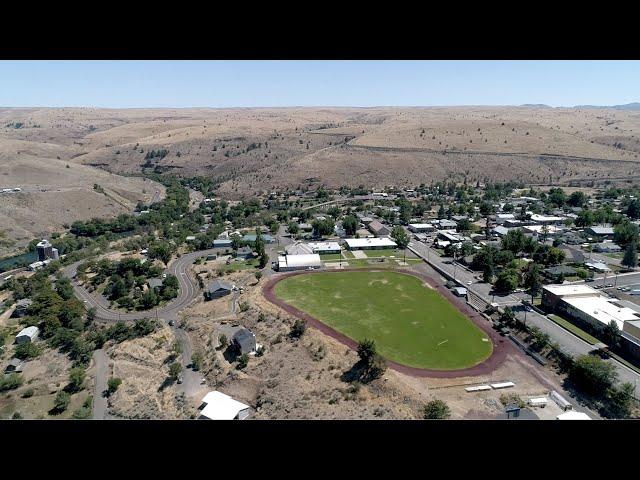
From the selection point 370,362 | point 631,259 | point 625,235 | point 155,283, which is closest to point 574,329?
point 370,362

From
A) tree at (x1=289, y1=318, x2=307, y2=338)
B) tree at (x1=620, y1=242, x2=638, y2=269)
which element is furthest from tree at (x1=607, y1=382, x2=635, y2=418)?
tree at (x1=620, y1=242, x2=638, y2=269)

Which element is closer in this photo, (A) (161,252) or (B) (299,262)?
(B) (299,262)

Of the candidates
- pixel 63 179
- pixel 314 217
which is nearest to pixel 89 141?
pixel 63 179

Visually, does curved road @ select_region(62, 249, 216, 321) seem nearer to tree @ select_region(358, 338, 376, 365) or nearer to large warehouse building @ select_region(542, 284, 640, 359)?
tree @ select_region(358, 338, 376, 365)

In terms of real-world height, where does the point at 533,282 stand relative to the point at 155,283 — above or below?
above

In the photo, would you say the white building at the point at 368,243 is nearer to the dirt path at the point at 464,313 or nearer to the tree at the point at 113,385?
the dirt path at the point at 464,313

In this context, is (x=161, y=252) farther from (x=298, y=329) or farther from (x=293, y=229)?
(x=298, y=329)
